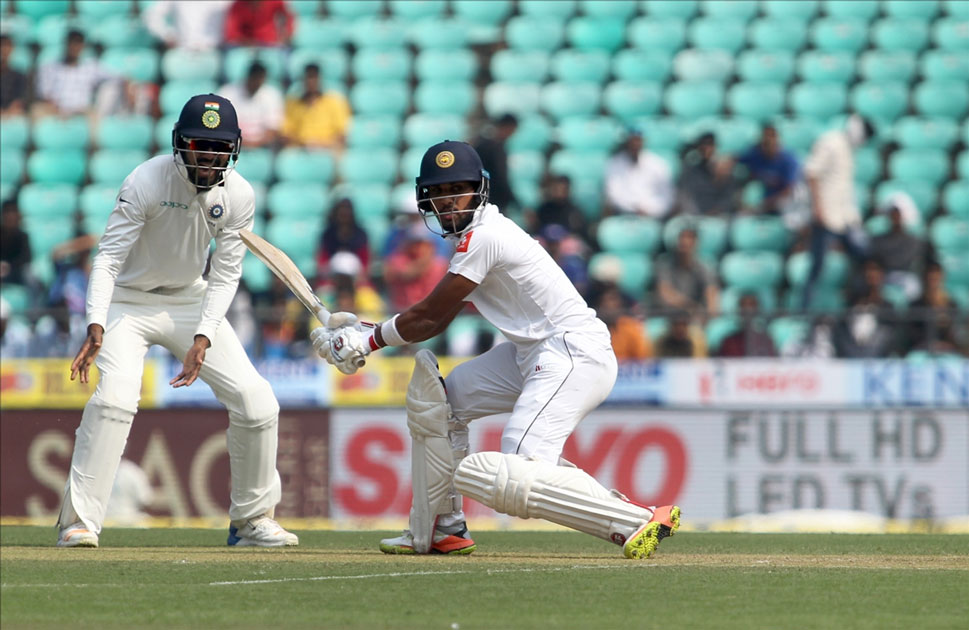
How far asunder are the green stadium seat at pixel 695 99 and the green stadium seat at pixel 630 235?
6.21 feet

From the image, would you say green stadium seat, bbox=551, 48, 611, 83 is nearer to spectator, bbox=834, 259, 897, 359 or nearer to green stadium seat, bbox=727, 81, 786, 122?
green stadium seat, bbox=727, 81, 786, 122

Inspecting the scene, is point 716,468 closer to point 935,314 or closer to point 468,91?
point 935,314

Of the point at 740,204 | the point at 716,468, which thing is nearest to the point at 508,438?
the point at 716,468

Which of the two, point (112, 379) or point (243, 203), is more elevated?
point (243, 203)

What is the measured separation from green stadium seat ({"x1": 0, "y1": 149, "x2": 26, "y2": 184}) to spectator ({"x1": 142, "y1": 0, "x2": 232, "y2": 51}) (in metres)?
2.05

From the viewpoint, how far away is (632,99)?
15.5 m

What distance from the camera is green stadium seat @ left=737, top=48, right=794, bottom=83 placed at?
1560cm

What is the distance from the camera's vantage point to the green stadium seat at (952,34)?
15.6 metres

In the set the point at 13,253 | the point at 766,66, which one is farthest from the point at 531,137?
the point at 13,253

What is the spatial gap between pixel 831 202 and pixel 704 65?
113 inches

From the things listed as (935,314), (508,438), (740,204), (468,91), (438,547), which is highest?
(468,91)

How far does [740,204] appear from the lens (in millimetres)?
14031

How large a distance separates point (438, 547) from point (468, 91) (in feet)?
31.2

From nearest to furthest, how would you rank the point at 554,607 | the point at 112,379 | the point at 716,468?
the point at 554,607, the point at 112,379, the point at 716,468
